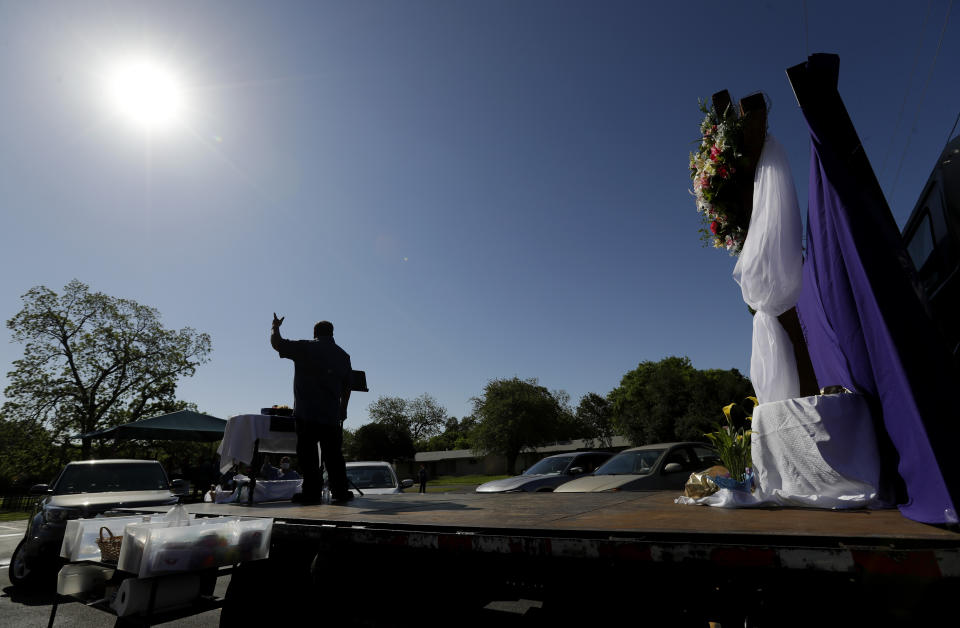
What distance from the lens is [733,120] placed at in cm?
350

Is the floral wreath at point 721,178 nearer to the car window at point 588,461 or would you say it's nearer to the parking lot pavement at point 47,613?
the parking lot pavement at point 47,613

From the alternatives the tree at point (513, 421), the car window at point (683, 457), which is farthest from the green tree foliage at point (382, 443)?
the car window at point (683, 457)

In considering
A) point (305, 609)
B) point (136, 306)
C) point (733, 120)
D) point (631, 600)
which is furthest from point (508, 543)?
point (136, 306)

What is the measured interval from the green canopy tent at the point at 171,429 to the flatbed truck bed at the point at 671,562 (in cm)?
986

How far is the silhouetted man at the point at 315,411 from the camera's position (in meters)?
4.42

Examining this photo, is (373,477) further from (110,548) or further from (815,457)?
(815,457)

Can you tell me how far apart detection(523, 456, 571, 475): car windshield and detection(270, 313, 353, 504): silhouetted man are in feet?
19.5

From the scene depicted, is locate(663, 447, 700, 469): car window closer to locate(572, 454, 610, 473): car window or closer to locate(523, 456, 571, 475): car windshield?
locate(572, 454, 610, 473): car window

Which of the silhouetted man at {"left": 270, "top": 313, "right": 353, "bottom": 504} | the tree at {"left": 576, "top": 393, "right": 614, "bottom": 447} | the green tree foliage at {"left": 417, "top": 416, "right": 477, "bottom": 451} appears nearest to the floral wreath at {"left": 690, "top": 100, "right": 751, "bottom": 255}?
the silhouetted man at {"left": 270, "top": 313, "right": 353, "bottom": 504}

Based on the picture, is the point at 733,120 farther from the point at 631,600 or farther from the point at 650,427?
the point at 650,427

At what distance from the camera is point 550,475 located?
29.3ft

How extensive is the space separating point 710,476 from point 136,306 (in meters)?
33.5

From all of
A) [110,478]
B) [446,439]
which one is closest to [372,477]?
[110,478]

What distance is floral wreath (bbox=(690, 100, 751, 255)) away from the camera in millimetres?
3504
